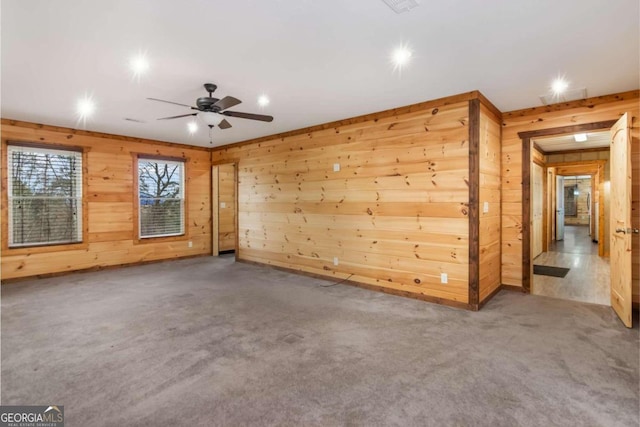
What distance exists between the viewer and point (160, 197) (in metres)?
6.78

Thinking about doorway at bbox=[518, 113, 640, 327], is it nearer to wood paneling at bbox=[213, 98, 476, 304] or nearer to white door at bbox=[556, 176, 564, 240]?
wood paneling at bbox=[213, 98, 476, 304]

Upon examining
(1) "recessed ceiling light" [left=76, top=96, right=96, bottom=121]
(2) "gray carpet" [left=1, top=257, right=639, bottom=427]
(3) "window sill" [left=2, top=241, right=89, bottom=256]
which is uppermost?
(1) "recessed ceiling light" [left=76, top=96, right=96, bottom=121]

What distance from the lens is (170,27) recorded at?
236cm

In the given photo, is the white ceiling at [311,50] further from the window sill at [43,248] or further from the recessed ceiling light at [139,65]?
the window sill at [43,248]

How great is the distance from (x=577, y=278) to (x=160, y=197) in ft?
25.5

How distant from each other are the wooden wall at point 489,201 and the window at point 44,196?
6429 mm

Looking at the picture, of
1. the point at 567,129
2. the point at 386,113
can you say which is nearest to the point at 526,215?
the point at 567,129

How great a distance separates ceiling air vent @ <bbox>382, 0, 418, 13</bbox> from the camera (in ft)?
6.66

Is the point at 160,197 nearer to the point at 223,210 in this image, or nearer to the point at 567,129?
the point at 223,210

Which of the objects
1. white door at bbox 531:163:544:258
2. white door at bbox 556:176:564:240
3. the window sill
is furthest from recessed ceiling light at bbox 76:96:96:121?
white door at bbox 556:176:564:240

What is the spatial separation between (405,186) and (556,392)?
8.71 feet

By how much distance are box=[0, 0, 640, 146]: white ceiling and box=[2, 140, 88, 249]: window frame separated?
106 cm

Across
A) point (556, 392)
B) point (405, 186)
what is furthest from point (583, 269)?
point (556, 392)

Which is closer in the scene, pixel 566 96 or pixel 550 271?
pixel 566 96
